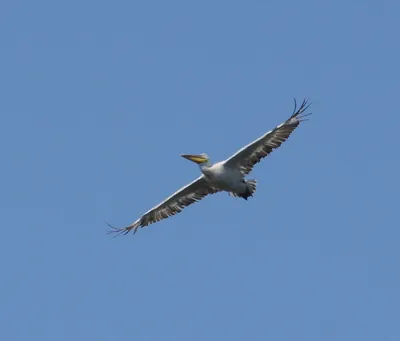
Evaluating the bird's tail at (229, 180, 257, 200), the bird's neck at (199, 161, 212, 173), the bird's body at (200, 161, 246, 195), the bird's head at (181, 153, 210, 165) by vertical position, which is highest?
the bird's head at (181, 153, 210, 165)

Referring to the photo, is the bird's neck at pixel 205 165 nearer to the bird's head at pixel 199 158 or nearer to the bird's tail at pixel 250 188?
the bird's head at pixel 199 158

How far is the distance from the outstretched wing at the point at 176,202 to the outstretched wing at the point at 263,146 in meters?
1.58

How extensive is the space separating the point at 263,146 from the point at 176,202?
3844mm

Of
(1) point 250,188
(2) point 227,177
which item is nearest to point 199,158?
(2) point 227,177

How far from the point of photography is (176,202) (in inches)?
1905

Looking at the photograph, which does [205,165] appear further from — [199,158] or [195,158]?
[195,158]

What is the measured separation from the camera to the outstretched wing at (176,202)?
156 ft

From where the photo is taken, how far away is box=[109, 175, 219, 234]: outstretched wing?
156ft

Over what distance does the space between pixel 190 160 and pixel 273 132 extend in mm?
2812

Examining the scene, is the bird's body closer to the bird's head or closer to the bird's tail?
the bird's tail

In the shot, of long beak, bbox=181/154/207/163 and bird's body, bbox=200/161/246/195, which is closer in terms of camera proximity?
bird's body, bbox=200/161/246/195

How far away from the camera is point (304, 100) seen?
45.4 meters

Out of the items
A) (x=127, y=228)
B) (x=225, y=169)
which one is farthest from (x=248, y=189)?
(x=127, y=228)

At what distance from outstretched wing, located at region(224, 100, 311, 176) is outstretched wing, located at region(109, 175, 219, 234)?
62.2 inches
